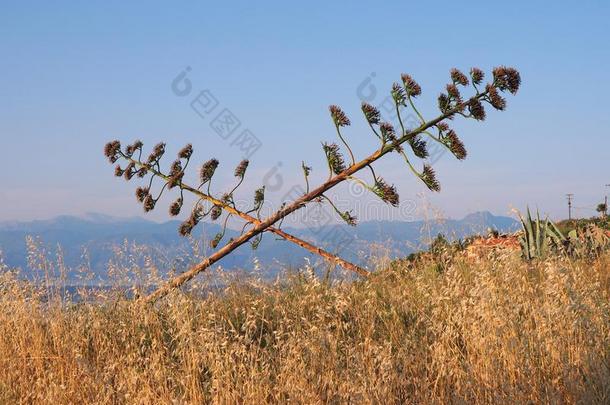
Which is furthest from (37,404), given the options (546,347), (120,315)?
(546,347)

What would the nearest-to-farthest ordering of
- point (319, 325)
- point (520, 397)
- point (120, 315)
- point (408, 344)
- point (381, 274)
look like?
point (520, 397) → point (408, 344) → point (319, 325) → point (120, 315) → point (381, 274)

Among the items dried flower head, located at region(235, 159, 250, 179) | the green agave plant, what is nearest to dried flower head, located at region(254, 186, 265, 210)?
dried flower head, located at region(235, 159, 250, 179)

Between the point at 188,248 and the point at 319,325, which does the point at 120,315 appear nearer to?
the point at 188,248

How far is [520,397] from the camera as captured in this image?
12.2 ft

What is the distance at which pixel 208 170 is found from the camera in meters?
5.98

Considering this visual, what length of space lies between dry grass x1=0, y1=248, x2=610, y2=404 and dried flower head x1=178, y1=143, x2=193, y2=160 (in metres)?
1.36

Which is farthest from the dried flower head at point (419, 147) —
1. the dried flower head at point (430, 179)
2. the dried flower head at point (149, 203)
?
the dried flower head at point (149, 203)

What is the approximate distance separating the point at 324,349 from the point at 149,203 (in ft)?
7.86

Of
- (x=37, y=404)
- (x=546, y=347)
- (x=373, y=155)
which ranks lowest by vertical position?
(x=37, y=404)

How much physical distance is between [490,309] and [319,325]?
4.91ft

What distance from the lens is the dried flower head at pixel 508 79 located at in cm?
494

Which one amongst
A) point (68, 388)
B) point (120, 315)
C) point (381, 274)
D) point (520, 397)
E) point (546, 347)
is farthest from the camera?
point (381, 274)

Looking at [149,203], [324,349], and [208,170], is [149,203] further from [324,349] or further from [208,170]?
[324,349]

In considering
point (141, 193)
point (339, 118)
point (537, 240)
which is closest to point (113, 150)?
point (141, 193)
